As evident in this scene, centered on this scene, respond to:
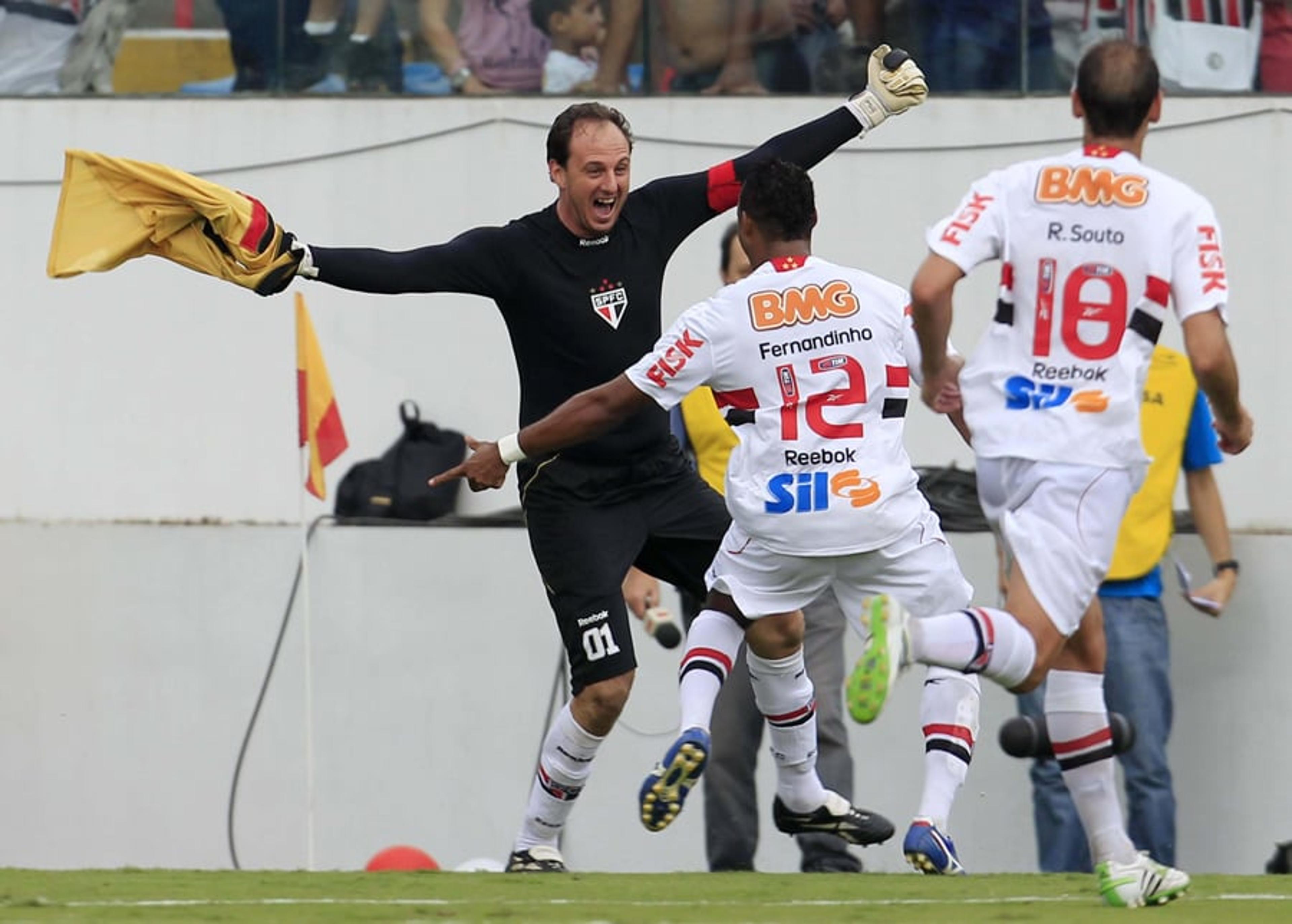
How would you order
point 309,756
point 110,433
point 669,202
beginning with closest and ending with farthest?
point 669,202 < point 309,756 < point 110,433

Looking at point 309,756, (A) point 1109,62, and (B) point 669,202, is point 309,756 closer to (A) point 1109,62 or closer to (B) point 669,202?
(B) point 669,202

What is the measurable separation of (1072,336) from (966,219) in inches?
15.4

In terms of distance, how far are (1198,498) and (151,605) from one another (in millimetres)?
4804

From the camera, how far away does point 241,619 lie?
1196cm

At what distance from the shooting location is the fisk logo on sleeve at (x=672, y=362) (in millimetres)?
7367

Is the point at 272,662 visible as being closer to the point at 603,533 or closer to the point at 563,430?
the point at 603,533

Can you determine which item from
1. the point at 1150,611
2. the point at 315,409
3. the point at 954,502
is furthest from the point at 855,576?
the point at 315,409

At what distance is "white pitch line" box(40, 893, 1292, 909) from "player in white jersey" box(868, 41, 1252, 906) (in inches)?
22.4

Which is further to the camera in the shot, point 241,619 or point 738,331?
point 241,619

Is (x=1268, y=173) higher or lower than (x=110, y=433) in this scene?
higher

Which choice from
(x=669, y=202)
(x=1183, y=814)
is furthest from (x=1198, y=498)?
(x=669, y=202)

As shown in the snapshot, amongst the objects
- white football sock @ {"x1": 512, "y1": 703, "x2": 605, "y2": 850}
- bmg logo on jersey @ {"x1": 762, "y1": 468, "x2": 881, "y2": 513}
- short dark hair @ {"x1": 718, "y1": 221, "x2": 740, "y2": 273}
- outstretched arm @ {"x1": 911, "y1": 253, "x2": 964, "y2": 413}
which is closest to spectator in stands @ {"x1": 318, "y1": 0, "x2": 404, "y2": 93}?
short dark hair @ {"x1": 718, "y1": 221, "x2": 740, "y2": 273}

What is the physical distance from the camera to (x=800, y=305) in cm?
746

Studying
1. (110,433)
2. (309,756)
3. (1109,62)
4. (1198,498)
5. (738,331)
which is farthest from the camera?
(110,433)
